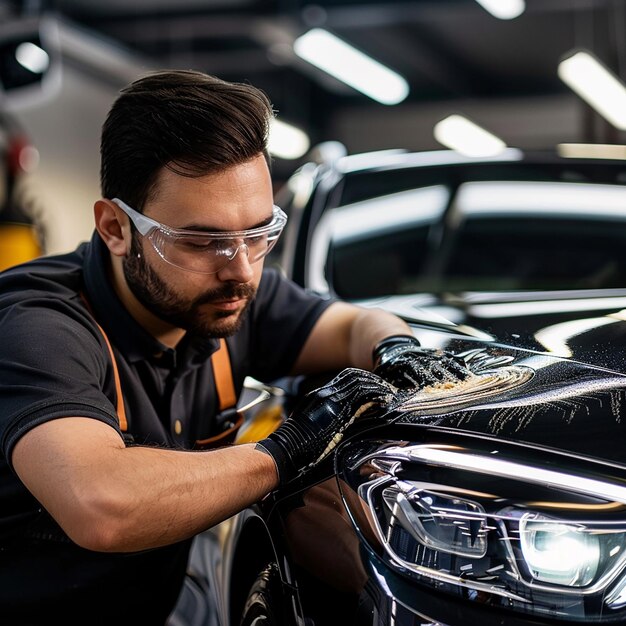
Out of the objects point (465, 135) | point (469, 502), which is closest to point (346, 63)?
point (465, 135)

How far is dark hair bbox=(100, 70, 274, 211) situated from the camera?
5.43 feet

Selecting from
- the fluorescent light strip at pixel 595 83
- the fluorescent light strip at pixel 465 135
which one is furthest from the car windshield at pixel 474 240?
the fluorescent light strip at pixel 465 135

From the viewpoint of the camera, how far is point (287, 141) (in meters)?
11.5

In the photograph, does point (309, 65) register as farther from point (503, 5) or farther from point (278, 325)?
point (278, 325)

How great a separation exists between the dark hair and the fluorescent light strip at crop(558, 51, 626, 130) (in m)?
5.76

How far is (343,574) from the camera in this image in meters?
1.19

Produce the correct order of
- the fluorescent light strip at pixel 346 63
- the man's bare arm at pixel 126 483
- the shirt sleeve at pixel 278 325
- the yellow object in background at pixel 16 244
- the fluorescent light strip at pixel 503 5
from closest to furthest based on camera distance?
the man's bare arm at pixel 126 483
the shirt sleeve at pixel 278 325
the fluorescent light strip at pixel 503 5
the yellow object in background at pixel 16 244
the fluorescent light strip at pixel 346 63

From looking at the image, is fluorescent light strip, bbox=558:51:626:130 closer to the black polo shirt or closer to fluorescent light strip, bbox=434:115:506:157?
fluorescent light strip, bbox=434:115:506:157

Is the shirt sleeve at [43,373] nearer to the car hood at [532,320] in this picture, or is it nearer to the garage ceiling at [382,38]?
the car hood at [532,320]

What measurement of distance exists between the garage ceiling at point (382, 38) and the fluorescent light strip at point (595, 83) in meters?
0.30

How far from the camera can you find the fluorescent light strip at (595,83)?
712cm

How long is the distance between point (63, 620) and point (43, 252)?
638 cm

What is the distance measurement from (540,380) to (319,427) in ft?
1.10

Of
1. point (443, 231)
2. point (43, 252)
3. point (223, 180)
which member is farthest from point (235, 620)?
point (43, 252)
